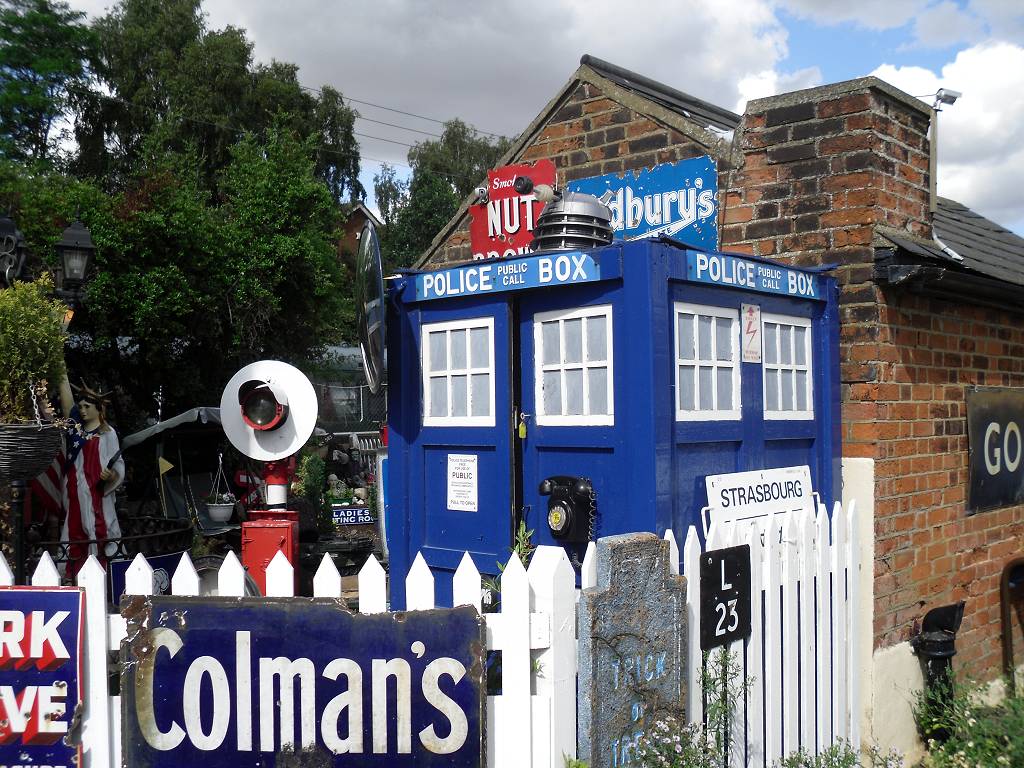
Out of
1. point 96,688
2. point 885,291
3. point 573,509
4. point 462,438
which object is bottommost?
point 96,688

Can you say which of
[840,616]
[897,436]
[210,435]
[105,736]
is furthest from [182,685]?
[210,435]

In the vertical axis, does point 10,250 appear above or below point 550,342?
above

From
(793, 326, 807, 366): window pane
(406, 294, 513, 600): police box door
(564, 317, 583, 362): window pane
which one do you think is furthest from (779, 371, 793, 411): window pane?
(406, 294, 513, 600): police box door

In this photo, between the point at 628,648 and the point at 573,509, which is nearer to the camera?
the point at 628,648

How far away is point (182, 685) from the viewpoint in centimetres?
297

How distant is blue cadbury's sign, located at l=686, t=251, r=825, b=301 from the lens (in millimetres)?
4301

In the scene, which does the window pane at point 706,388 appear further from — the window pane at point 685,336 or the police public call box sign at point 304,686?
the police public call box sign at point 304,686

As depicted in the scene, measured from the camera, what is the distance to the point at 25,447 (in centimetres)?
413

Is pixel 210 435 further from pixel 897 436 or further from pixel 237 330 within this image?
pixel 897 436

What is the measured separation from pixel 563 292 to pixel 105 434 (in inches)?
228

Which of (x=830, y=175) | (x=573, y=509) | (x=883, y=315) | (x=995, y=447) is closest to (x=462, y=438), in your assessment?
(x=573, y=509)

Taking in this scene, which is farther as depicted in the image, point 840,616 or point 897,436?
point 897,436

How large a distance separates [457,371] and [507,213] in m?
2.12

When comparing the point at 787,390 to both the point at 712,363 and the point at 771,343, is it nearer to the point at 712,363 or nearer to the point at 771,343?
the point at 771,343
